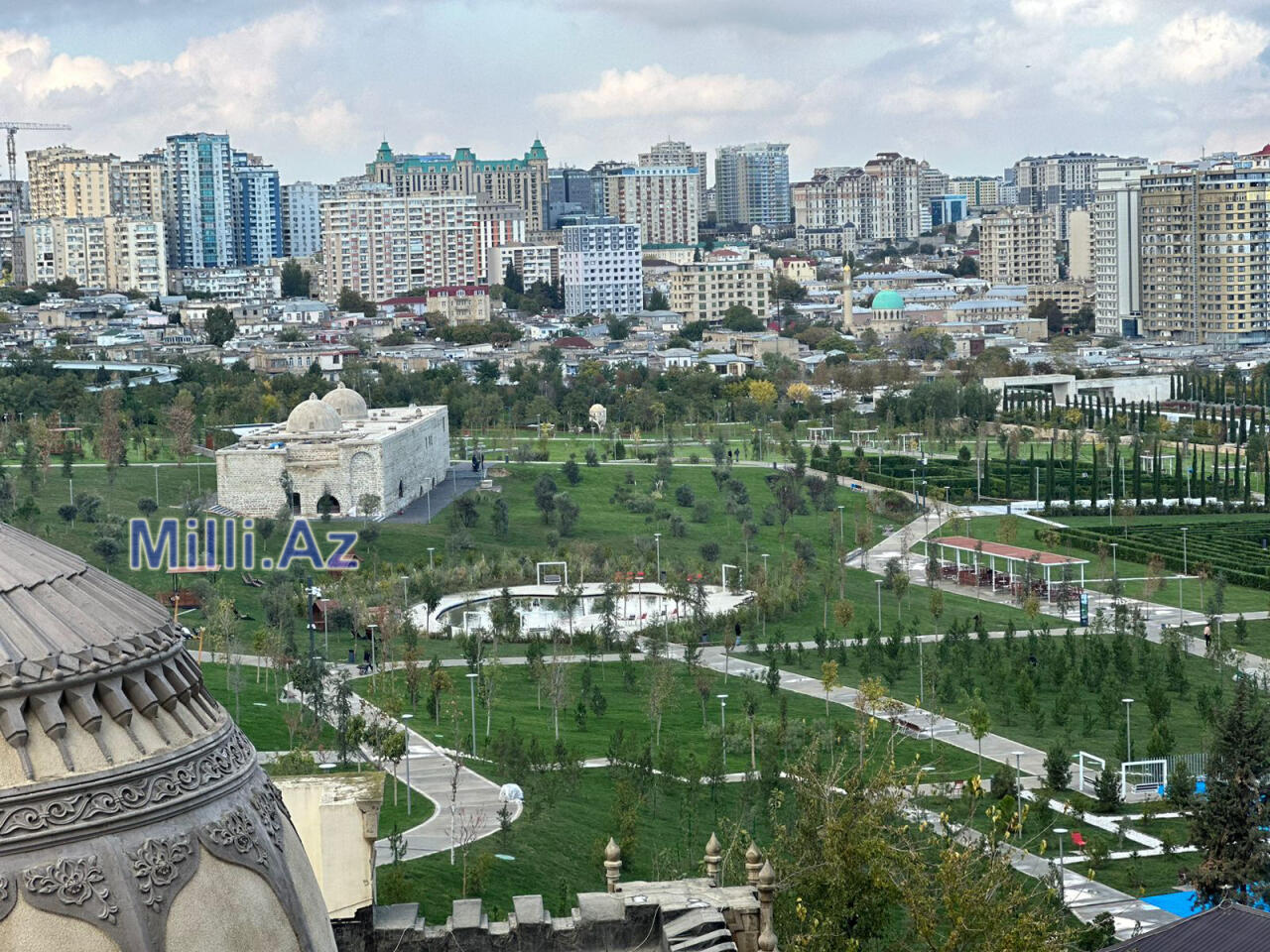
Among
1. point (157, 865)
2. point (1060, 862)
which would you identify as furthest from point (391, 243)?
point (157, 865)

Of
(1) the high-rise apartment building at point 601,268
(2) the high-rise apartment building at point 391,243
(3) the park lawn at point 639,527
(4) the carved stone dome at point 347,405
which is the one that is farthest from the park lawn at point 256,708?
(2) the high-rise apartment building at point 391,243

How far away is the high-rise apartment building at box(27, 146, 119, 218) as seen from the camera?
15800 cm

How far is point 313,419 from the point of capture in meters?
54.2

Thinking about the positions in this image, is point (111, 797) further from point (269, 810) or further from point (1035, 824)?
point (1035, 824)

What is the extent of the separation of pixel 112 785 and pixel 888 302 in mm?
127687

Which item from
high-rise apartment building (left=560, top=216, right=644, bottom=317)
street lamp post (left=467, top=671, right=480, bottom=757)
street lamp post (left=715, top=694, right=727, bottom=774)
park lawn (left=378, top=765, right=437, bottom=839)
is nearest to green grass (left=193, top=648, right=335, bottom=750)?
street lamp post (left=467, top=671, right=480, bottom=757)

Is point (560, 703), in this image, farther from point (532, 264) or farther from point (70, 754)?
point (532, 264)

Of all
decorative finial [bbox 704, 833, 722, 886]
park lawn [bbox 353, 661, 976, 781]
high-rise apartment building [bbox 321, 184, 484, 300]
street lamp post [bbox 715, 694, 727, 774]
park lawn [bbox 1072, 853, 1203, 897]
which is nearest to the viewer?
decorative finial [bbox 704, 833, 722, 886]

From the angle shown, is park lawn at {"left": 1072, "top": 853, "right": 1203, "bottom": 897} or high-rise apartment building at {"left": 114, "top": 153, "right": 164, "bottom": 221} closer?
park lawn at {"left": 1072, "top": 853, "right": 1203, "bottom": 897}

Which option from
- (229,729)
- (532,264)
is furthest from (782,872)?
(532,264)

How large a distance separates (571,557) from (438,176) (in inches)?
5419

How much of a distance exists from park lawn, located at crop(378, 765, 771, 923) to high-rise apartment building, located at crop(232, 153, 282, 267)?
145041 mm

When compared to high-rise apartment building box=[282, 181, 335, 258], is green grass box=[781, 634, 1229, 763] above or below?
below

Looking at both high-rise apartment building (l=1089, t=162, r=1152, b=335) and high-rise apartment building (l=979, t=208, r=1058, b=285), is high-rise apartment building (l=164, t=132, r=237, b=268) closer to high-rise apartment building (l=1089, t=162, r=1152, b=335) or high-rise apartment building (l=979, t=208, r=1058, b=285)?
high-rise apartment building (l=979, t=208, r=1058, b=285)
